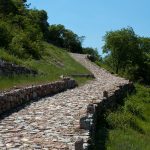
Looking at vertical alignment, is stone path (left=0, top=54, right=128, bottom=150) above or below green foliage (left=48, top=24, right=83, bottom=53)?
below

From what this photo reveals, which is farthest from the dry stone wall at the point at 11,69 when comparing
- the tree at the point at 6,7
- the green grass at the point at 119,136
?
the tree at the point at 6,7

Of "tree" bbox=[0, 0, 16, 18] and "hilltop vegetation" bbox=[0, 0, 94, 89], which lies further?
"tree" bbox=[0, 0, 16, 18]

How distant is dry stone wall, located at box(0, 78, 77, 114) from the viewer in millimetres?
16031

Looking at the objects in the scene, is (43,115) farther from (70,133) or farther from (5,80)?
(5,80)

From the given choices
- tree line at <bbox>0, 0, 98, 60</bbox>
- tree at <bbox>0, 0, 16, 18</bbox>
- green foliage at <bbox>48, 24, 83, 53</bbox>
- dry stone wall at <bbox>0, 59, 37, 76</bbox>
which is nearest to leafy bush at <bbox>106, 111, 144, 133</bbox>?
dry stone wall at <bbox>0, 59, 37, 76</bbox>

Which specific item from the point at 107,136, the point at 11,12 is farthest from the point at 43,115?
the point at 11,12

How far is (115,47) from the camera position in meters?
76.8

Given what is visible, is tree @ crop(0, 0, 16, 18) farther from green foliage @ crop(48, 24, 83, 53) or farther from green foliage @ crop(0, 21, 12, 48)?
green foliage @ crop(48, 24, 83, 53)

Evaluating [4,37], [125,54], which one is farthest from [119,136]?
[125,54]

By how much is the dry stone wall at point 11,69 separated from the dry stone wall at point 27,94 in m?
2.45

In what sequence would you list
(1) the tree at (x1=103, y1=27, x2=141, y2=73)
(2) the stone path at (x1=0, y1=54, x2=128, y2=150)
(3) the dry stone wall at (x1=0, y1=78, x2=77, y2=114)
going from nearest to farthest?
1. (2) the stone path at (x1=0, y1=54, x2=128, y2=150)
2. (3) the dry stone wall at (x1=0, y1=78, x2=77, y2=114)
3. (1) the tree at (x1=103, y1=27, x2=141, y2=73)

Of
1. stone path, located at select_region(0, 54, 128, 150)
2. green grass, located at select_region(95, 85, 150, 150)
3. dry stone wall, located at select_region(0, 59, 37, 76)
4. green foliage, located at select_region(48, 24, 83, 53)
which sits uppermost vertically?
green foliage, located at select_region(48, 24, 83, 53)

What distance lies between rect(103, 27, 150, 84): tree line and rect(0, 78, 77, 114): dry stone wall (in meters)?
49.5

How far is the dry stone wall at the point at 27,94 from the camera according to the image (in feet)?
52.6
